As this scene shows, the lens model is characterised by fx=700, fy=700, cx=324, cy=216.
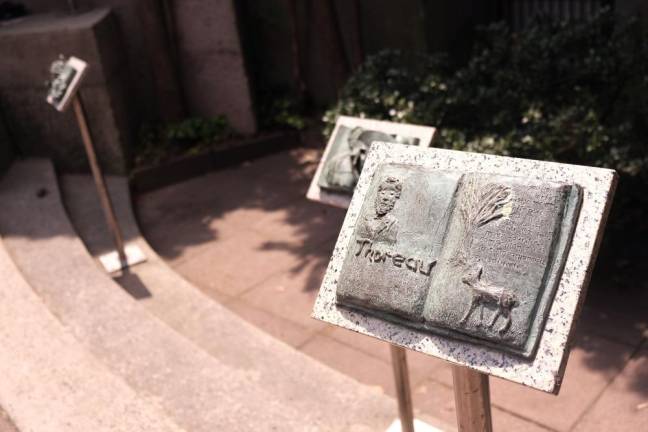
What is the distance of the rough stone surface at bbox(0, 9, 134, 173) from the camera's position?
710 centimetres

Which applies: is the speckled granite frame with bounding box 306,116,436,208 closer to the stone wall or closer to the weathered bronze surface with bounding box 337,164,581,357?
the weathered bronze surface with bounding box 337,164,581,357

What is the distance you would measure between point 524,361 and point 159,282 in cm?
370

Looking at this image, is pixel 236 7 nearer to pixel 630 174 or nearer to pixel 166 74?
pixel 166 74

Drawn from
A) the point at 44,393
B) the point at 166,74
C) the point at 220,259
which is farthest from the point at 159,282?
the point at 166,74

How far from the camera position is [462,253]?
7.55ft

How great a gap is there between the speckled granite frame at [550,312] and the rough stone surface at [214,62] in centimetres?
599

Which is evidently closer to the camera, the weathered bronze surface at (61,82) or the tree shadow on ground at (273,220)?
the tree shadow on ground at (273,220)

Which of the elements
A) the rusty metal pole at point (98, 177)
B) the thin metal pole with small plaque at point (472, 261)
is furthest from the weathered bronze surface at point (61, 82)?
the thin metal pole with small plaque at point (472, 261)

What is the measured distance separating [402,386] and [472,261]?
1.20 m

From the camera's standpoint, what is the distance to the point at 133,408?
340 cm

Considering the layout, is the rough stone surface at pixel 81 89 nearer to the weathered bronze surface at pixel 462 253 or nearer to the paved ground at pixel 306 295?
the paved ground at pixel 306 295

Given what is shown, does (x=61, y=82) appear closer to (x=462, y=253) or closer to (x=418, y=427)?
(x=418, y=427)

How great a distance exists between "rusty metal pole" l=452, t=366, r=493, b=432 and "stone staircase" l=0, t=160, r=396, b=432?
1.16 metres

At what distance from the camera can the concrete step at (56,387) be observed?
10.8 feet
